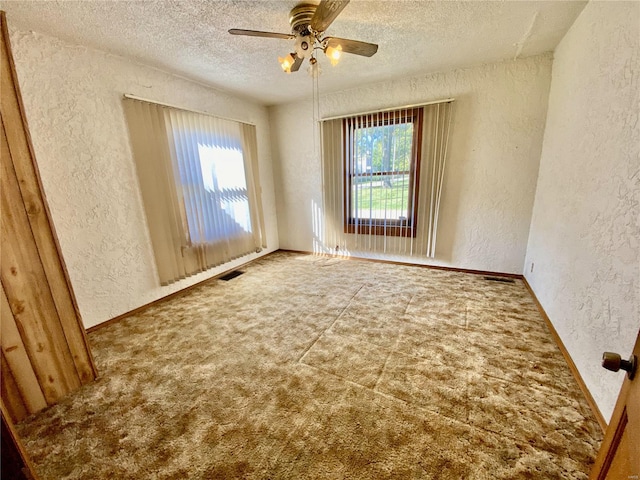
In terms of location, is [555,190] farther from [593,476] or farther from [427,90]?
[593,476]

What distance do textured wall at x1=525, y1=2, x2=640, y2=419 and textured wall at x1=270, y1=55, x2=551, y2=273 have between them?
413 mm

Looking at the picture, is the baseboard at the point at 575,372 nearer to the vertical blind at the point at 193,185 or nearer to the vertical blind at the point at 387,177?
the vertical blind at the point at 387,177

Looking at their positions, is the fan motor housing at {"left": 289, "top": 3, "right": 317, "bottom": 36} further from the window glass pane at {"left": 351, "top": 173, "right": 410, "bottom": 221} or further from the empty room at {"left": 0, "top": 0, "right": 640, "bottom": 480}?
the window glass pane at {"left": 351, "top": 173, "right": 410, "bottom": 221}

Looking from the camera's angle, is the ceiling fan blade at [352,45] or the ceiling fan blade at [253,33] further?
the ceiling fan blade at [352,45]

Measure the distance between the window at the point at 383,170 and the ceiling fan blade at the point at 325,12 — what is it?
1.83 meters

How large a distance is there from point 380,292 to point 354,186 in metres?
1.54

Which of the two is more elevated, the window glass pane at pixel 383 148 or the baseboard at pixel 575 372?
the window glass pane at pixel 383 148

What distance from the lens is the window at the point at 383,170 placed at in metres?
3.18

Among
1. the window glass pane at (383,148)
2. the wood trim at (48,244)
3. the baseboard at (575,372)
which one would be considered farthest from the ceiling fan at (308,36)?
the baseboard at (575,372)

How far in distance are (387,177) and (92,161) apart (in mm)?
3035

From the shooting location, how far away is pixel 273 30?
198 cm

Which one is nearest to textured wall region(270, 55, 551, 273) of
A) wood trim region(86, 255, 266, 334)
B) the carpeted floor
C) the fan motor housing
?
the carpeted floor

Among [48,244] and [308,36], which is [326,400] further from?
[308,36]

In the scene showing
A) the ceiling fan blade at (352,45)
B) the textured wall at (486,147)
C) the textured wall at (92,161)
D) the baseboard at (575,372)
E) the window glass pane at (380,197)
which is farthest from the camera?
the window glass pane at (380,197)
